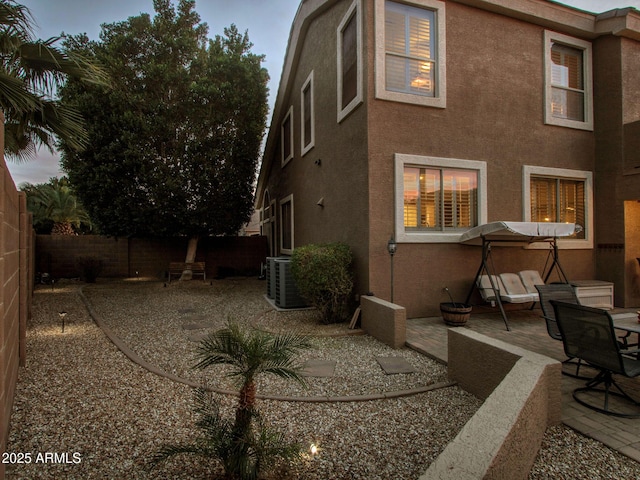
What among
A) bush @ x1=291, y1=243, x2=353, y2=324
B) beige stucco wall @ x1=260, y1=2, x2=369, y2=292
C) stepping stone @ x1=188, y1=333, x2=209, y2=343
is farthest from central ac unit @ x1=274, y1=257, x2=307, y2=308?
stepping stone @ x1=188, y1=333, x2=209, y2=343

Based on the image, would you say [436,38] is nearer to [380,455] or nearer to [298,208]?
[298,208]

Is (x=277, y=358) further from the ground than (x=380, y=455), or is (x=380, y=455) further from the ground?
(x=277, y=358)

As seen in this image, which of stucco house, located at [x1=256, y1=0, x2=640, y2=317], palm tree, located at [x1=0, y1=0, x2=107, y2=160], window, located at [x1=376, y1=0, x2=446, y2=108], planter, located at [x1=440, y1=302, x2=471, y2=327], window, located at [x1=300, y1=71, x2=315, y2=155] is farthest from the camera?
window, located at [x1=300, y1=71, x2=315, y2=155]

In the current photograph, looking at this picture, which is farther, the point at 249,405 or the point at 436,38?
the point at 436,38

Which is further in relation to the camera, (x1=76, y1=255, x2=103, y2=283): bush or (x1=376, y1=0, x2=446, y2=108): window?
(x1=76, y1=255, x2=103, y2=283): bush

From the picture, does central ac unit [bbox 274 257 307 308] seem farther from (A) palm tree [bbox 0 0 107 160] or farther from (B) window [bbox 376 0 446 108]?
(A) palm tree [bbox 0 0 107 160]

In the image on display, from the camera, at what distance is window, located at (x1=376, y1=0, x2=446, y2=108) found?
7.21 m

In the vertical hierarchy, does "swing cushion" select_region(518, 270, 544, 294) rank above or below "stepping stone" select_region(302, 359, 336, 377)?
above

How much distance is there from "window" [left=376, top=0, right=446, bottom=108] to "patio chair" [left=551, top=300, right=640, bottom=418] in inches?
201

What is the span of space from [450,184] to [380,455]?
6.02m

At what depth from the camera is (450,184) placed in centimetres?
757

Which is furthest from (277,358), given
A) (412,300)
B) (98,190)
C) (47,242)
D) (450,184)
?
(47,242)

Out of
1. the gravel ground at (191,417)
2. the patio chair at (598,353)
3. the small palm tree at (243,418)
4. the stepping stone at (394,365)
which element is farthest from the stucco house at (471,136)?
the small palm tree at (243,418)

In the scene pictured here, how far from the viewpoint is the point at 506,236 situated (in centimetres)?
711
